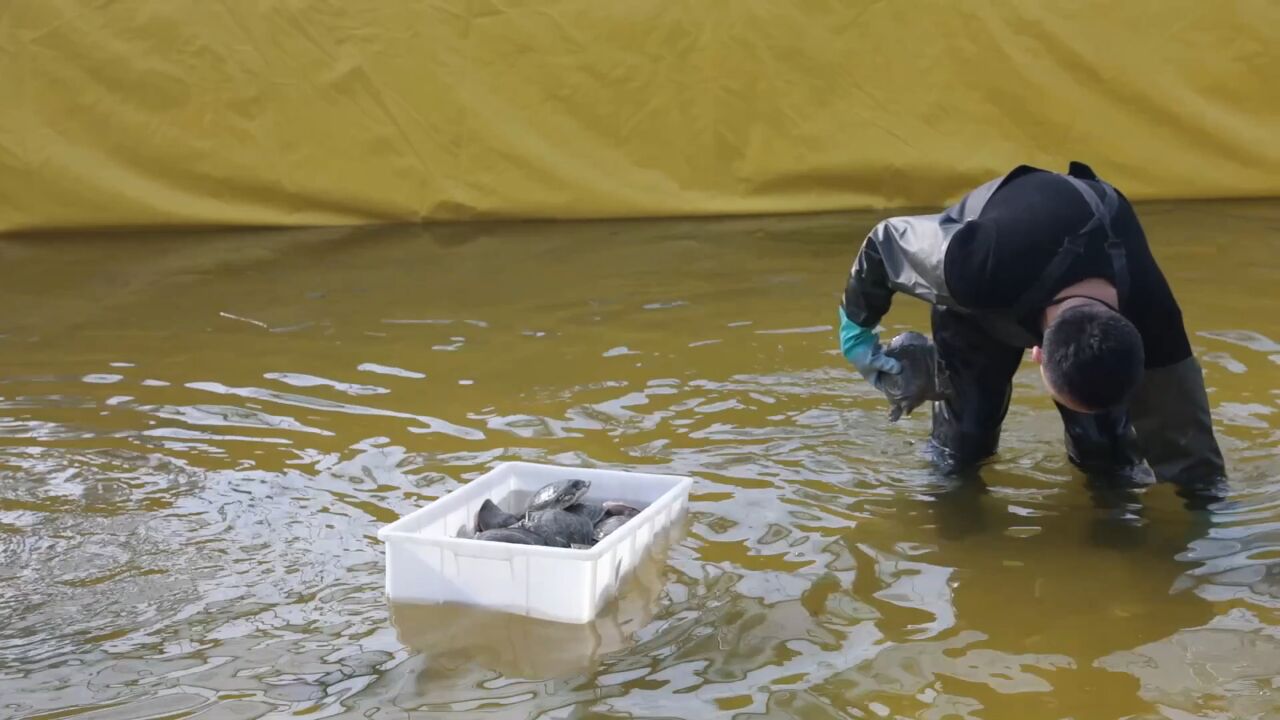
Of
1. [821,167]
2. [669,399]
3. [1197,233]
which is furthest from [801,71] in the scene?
[669,399]

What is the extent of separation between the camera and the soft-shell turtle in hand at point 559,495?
2521mm

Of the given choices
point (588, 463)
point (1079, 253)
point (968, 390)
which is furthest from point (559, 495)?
point (1079, 253)

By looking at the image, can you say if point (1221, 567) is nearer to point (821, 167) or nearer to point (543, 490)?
point (543, 490)

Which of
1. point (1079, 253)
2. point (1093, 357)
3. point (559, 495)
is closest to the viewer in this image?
point (1093, 357)

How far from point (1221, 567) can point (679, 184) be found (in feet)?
12.6

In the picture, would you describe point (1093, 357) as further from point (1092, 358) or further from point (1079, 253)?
point (1079, 253)

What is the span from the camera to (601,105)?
5941 millimetres

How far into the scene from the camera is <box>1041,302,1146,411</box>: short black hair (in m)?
2.25

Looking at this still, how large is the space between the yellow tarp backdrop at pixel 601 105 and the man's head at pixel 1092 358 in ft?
12.6

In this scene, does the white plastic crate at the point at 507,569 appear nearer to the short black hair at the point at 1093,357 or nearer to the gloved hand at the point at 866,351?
the gloved hand at the point at 866,351

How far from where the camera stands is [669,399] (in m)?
3.58

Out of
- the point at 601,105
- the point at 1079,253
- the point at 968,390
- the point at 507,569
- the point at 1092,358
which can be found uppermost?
the point at 601,105

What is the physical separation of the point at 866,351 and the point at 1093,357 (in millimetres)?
635

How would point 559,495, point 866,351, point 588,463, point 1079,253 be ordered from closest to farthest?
point 1079,253, point 559,495, point 866,351, point 588,463
